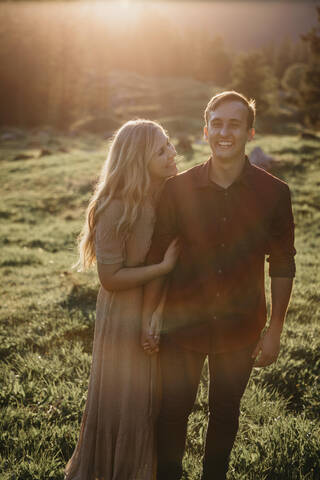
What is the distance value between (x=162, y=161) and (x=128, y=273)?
79 cm

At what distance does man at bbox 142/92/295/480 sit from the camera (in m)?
2.34

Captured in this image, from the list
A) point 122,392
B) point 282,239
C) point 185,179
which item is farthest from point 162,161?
point 122,392

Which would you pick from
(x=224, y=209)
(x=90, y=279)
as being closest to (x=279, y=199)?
(x=224, y=209)

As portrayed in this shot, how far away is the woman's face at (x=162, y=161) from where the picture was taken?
2410 millimetres

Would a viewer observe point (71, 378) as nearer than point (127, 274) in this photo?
No

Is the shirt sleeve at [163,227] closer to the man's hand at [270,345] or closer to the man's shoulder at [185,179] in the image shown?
the man's shoulder at [185,179]

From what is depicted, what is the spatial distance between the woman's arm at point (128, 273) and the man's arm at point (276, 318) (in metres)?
0.78

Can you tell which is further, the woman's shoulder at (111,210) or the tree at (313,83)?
the tree at (313,83)

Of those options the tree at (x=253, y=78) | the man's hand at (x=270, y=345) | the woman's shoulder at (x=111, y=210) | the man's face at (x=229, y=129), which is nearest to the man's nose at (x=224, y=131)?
the man's face at (x=229, y=129)

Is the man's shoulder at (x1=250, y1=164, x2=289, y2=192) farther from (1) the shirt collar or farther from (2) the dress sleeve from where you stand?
(2) the dress sleeve

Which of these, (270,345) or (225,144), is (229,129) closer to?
(225,144)

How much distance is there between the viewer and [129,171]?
237 centimetres

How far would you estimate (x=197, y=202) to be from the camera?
7.75ft

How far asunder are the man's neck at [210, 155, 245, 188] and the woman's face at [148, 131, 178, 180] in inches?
11.9
